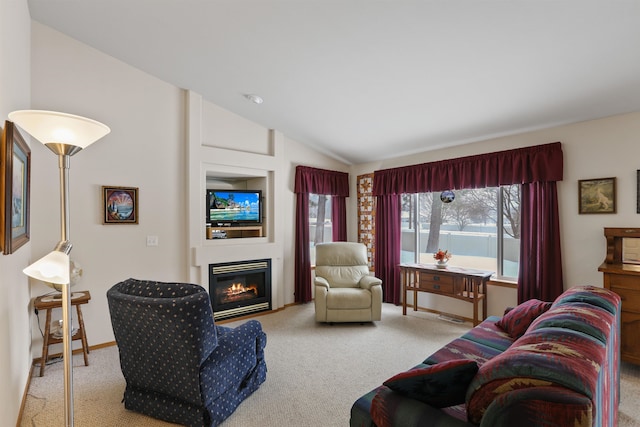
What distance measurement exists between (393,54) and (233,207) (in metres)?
2.87

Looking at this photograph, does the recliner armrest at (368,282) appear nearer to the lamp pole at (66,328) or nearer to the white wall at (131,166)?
the white wall at (131,166)

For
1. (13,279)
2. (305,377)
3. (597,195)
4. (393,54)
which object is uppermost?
(393,54)

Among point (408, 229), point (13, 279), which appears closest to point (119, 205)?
point (13, 279)

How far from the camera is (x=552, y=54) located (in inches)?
93.4

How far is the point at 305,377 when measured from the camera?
2760 mm

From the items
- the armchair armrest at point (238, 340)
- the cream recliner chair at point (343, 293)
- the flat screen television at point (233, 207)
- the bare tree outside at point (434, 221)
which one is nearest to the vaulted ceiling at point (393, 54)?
the bare tree outside at point (434, 221)

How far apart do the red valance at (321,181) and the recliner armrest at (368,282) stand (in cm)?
164

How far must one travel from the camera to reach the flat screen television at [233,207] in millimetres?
4262

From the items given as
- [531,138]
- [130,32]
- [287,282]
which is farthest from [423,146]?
[130,32]

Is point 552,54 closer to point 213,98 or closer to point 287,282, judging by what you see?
point 213,98

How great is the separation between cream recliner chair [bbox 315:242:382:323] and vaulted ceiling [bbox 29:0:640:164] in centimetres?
204

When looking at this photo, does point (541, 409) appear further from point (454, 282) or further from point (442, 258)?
point (442, 258)

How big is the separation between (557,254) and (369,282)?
6.95 feet

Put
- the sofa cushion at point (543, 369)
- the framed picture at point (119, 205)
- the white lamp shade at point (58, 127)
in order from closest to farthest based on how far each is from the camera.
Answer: the sofa cushion at point (543, 369) < the white lamp shade at point (58, 127) < the framed picture at point (119, 205)
